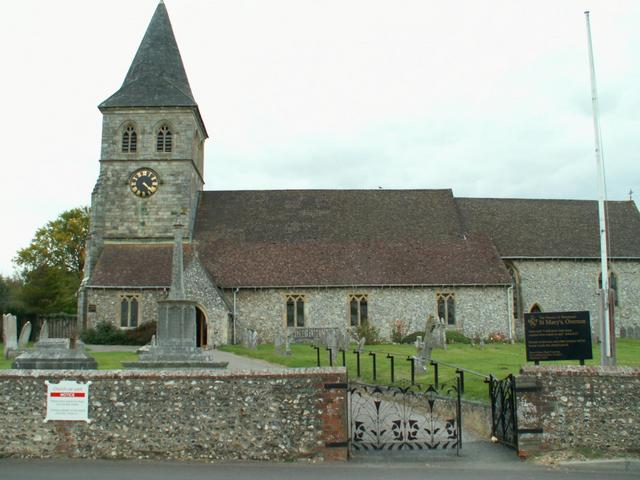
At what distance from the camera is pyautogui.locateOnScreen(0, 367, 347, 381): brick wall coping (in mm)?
10961

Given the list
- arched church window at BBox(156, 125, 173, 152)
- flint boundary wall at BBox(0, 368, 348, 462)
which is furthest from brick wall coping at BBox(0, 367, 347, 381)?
arched church window at BBox(156, 125, 173, 152)

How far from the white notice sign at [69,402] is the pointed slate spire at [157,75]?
28.8 metres

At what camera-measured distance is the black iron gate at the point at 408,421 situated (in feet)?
38.6

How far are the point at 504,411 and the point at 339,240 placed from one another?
25.5 metres

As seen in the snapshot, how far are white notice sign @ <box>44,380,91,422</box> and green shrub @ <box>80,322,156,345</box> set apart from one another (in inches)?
865

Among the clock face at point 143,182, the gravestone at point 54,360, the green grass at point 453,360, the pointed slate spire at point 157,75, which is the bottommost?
the green grass at point 453,360

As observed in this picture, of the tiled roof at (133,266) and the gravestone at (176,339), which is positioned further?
the tiled roof at (133,266)

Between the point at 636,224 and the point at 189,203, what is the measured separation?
28392 mm

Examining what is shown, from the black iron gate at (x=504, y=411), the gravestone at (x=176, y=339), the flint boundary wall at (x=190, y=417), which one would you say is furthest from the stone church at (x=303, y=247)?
the black iron gate at (x=504, y=411)

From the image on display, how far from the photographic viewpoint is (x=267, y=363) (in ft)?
76.8

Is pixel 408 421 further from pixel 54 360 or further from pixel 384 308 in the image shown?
pixel 384 308

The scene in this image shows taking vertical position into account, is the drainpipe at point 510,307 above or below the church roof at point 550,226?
below

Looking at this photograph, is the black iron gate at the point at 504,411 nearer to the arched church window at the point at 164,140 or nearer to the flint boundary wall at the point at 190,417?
the flint boundary wall at the point at 190,417

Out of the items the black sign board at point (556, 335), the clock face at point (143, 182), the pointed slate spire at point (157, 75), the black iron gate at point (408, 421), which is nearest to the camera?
the black iron gate at point (408, 421)
